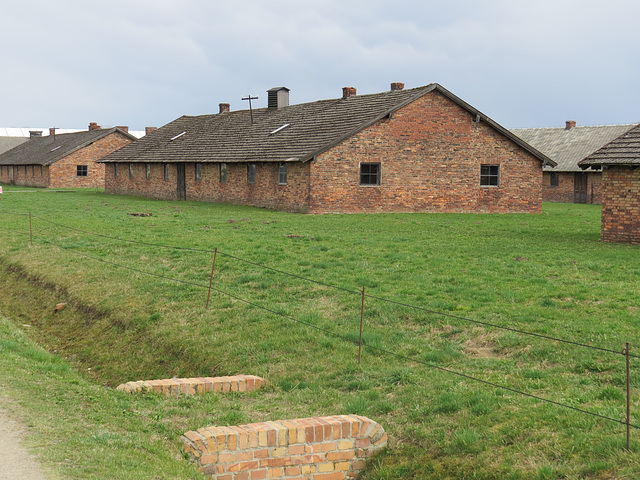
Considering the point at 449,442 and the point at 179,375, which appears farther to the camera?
the point at 179,375

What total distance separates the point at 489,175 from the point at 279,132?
1093 centimetres

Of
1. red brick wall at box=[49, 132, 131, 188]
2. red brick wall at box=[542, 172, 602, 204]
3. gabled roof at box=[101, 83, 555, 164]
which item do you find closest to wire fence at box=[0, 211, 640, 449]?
gabled roof at box=[101, 83, 555, 164]

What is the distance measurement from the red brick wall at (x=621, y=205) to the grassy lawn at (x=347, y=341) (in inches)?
37.8

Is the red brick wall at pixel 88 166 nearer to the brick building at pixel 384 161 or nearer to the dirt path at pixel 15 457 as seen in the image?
the brick building at pixel 384 161

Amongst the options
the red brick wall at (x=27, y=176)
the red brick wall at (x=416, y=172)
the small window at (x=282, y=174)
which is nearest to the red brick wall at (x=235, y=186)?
the red brick wall at (x=416, y=172)

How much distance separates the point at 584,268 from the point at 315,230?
405 inches

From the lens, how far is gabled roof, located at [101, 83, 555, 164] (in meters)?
33.7

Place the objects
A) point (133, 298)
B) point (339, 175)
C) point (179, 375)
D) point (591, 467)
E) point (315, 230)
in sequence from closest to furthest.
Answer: point (591, 467)
point (179, 375)
point (133, 298)
point (315, 230)
point (339, 175)

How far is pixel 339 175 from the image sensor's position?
3288 cm

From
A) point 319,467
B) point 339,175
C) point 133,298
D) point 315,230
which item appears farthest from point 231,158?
point 319,467

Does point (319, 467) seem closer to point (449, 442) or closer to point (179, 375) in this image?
point (449, 442)

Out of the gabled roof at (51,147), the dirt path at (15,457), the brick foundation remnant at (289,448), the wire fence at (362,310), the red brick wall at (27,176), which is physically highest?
the gabled roof at (51,147)

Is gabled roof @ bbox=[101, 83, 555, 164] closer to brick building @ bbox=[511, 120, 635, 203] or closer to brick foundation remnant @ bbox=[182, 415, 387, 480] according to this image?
brick building @ bbox=[511, 120, 635, 203]

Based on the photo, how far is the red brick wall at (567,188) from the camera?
165 ft
